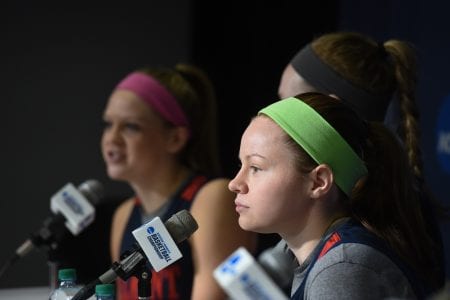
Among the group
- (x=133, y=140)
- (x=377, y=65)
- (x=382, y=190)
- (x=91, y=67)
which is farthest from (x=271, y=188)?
(x=91, y=67)

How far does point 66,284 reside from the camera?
174cm

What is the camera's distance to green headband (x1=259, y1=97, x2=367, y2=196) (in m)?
1.62

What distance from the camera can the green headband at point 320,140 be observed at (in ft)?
5.32

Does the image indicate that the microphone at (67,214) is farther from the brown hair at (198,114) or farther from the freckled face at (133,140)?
the brown hair at (198,114)

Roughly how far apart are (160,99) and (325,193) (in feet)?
4.69

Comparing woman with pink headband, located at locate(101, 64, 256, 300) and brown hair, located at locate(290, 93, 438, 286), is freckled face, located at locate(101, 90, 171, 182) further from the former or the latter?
brown hair, located at locate(290, 93, 438, 286)

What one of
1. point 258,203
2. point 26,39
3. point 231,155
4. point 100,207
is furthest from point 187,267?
point 26,39

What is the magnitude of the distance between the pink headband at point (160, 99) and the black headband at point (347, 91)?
821 millimetres

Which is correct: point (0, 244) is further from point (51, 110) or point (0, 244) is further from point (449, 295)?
point (449, 295)

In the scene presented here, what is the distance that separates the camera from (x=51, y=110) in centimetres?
431

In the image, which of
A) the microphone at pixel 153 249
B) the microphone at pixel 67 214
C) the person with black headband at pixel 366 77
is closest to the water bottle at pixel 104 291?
the microphone at pixel 153 249

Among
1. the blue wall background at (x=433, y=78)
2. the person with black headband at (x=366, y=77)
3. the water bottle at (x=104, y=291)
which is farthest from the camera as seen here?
the blue wall background at (x=433, y=78)

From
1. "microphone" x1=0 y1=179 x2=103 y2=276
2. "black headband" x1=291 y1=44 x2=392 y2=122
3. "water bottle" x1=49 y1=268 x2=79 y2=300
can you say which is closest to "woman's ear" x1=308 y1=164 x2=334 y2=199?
"water bottle" x1=49 y1=268 x2=79 y2=300

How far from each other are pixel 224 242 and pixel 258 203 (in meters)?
1.16
